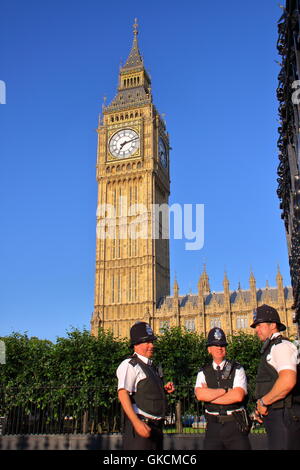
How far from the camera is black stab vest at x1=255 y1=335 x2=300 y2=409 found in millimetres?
4762

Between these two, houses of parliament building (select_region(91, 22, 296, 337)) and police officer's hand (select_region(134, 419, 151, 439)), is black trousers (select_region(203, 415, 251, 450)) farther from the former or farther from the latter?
houses of parliament building (select_region(91, 22, 296, 337))

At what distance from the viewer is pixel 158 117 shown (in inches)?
2559

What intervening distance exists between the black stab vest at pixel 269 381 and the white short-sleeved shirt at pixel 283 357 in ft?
0.17

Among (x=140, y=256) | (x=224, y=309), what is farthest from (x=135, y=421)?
(x=140, y=256)

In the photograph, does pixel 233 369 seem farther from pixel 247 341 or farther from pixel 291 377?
pixel 247 341

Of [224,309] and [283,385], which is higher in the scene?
[224,309]

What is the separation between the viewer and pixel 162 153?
65.5m

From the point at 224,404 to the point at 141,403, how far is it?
1001 millimetres

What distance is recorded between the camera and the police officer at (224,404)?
507cm

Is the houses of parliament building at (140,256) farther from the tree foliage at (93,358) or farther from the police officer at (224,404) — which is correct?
the police officer at (224,404)

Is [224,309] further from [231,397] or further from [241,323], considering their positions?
[231,397]

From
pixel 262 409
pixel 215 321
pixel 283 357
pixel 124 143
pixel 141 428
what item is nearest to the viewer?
pixel 141 428

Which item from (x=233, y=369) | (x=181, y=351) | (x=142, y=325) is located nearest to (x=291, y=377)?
(x=233, y=369)

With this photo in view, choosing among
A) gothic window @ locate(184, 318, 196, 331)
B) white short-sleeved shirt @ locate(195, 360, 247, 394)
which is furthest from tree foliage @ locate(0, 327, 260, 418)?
gothic window @ locate(184, 318, 196, 331)
